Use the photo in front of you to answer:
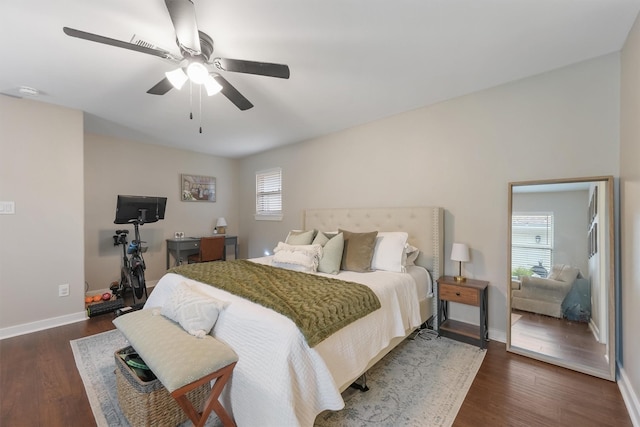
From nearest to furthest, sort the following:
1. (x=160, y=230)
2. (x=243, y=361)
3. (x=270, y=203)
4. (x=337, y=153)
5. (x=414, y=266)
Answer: (x=243, y=361)
(x=414, y=266)
(x=337, y=153)
(x=160, y=230)
(x=270, y=203)

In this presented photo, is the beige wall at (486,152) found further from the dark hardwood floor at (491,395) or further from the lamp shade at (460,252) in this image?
the dark hardwood floor at (491,395)

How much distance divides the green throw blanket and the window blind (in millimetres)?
2424

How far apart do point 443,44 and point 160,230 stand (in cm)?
494

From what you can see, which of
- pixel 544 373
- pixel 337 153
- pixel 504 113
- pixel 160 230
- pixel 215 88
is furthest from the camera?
pixel 160 230

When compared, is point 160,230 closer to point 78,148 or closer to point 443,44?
point 78,148

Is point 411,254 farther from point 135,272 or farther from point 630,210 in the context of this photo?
point 135,272

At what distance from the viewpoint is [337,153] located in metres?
3.98

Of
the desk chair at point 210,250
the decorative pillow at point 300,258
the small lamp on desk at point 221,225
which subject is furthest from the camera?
the small lamp on desk at point 221,225

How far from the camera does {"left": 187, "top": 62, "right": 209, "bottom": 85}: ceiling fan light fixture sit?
175 cm

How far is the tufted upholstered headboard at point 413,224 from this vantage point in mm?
2895

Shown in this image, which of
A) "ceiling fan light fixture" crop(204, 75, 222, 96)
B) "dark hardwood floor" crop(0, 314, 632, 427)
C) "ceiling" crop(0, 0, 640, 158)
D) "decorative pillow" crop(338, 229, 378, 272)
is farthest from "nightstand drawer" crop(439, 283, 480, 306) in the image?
"ceiling fan light fixture" crop(204, 75, 222, 96)

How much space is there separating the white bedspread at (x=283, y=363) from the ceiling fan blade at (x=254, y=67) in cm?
155

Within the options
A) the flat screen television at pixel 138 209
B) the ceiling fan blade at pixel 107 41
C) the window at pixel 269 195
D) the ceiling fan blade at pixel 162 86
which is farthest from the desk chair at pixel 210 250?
the ceiling fan blade at pixel 107 41

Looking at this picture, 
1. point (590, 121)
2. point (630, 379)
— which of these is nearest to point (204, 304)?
point (630, 379)
